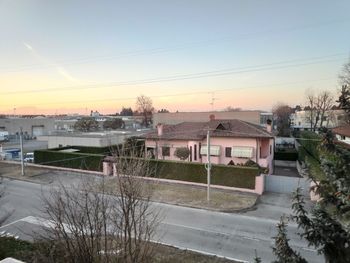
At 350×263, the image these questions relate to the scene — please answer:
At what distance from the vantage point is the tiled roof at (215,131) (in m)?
28.5

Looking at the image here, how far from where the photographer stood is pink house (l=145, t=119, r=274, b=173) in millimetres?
27811

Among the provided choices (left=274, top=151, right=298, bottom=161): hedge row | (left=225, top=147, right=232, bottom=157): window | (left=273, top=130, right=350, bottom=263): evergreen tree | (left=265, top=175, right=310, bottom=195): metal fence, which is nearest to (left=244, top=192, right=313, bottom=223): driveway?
(left=265, top=175, right=310, bottom=195): metal fence

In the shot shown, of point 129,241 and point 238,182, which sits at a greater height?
point 129,241

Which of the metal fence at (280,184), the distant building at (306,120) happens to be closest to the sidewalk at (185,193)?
the metal fence at (280,184)

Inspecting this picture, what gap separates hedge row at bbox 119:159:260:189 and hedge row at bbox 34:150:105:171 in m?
6.31

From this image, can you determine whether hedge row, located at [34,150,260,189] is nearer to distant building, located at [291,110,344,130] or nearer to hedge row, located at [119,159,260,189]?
hedge row, located at [119,159,260,189]

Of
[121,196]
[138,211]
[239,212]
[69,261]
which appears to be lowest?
[239,212]

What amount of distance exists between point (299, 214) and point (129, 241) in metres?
3.66

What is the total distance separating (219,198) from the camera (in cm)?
1997

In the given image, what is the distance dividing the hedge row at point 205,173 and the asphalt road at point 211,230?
3796 millimetres

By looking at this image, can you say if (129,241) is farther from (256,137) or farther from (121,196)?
(256,137)

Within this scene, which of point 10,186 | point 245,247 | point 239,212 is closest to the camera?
point 245,247

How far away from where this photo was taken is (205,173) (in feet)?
76.0

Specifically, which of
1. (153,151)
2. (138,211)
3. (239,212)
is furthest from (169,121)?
(138,211)
